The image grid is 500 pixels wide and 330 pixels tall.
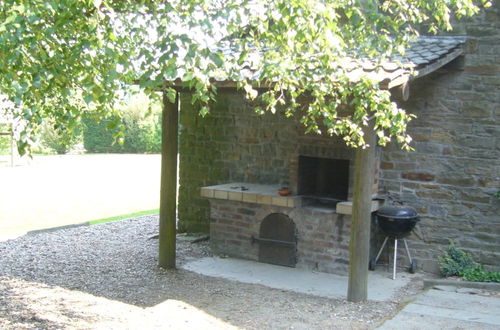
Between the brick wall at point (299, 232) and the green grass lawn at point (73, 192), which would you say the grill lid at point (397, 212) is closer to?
the brick wall at point (299, 232)

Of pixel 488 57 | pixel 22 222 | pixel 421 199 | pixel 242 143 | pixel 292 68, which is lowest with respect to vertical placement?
pixel 22 222

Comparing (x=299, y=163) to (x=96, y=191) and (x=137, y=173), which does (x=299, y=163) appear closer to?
(x=96, y=191)

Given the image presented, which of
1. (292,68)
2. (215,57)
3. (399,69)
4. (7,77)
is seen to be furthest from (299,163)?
(7,77)

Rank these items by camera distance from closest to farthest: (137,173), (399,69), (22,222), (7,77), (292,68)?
(7,77)
(292,68)
(399,69)
(22,222)
(137,173)

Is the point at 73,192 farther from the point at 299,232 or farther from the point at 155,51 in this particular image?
the point at 155,51

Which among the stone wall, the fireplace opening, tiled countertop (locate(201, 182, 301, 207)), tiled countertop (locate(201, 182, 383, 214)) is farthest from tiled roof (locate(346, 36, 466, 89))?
tiled countertop (locate(201, 182, 301, 207))

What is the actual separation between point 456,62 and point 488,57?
1.24ft

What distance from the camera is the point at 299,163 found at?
8.59 m

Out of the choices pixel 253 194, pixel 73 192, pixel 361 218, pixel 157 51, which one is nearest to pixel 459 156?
pixel 361 218

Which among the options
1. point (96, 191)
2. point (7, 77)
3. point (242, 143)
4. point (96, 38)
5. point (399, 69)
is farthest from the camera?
point (96, 191)

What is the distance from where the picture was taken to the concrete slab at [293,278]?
7453 millimetres

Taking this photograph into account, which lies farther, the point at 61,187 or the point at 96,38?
the point at 61,187

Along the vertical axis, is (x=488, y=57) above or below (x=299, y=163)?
above

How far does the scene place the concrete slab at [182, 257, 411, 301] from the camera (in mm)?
7453
